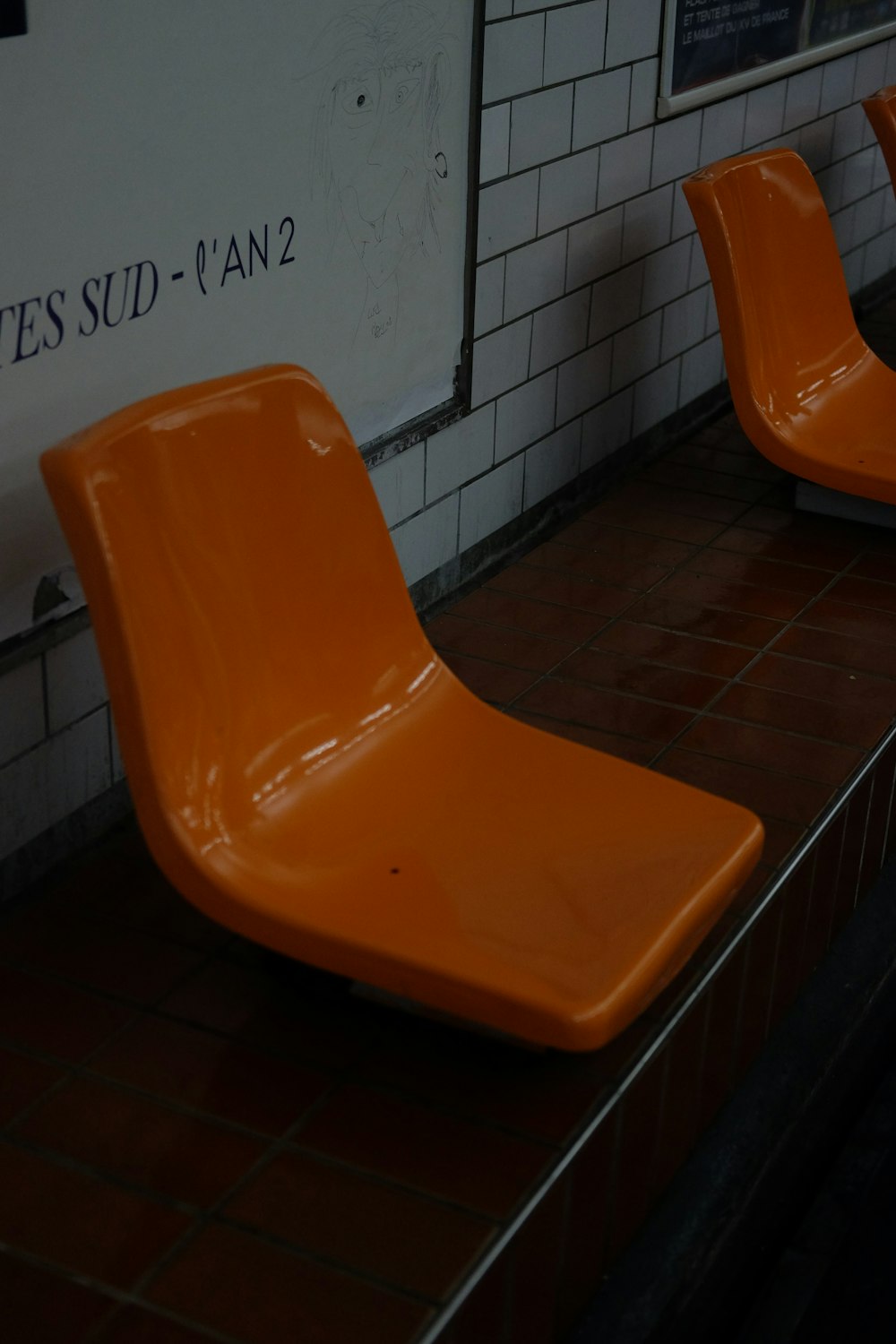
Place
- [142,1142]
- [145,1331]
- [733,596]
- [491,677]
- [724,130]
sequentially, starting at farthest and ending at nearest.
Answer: [724,130], [733,596], [491,677], [142,1142], [145,1331]

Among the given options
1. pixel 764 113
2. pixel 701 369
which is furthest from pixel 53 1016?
pixel 764 113

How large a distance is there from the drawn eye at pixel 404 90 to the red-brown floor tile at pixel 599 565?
1.05 m

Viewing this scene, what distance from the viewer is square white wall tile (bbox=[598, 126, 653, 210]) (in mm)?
3416

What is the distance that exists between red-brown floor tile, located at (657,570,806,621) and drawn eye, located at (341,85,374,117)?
1.15 metres

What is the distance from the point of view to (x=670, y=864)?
6.22ft

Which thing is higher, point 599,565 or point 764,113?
point 764,113

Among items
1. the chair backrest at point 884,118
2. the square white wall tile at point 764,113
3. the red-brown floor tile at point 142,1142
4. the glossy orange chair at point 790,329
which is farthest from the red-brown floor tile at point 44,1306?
the chair backrest at point 884,118

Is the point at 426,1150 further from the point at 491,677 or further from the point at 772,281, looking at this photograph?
the point at 772,281

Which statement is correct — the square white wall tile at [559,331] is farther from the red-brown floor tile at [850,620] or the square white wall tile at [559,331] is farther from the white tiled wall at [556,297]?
the red-brown floor tile at [850,620]

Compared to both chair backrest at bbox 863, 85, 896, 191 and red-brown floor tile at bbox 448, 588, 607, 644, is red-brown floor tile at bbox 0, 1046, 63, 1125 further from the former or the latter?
chair backrest at bbox 863, 85, 896, 191

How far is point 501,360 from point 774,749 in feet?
3.53

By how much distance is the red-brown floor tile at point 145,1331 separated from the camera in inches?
57.9

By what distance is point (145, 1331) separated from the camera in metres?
1.48

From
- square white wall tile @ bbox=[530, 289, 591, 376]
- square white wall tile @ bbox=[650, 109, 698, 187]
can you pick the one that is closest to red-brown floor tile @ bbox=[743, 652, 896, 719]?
square white wall tile @ bbox=[530, 289, 591, 376]
